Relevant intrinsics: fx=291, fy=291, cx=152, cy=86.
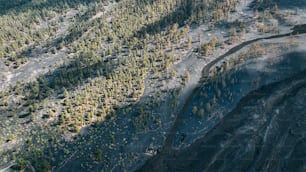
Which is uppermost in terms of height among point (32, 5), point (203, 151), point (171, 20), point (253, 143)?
point (32, 5)

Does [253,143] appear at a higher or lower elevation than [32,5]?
lower

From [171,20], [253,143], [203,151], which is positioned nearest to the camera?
[203,151]

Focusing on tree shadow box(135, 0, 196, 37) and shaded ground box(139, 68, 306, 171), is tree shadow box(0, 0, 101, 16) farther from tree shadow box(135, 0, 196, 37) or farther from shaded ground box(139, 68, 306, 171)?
shaded ground box(139, 68, 306, 171)

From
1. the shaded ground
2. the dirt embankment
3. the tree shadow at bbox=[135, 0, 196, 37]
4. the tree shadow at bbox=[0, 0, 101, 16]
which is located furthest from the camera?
the tree shadow at bbox=[0, 0, 101, 16]

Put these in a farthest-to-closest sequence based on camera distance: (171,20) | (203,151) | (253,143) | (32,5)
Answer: (32,5), (171,20), (253,143), (203,151)

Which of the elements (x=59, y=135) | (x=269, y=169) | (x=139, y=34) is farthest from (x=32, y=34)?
(x=269, y=169)

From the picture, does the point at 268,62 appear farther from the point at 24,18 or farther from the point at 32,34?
the point at 24,18

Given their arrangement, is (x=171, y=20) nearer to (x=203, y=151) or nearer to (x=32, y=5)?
(x=203, y=151)

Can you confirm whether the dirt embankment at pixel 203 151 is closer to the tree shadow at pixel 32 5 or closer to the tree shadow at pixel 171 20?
the tree shadow at pixel 171 20

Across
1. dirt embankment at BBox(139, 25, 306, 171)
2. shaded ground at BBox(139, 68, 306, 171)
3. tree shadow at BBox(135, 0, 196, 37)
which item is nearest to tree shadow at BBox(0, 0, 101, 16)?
tree shadow at BBox(135, 0, 196, 37)

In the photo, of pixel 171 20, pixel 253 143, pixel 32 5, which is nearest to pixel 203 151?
pixel 253 143

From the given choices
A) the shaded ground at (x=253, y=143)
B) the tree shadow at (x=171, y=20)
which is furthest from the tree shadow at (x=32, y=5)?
the shaded ground at (x=253, y=143)

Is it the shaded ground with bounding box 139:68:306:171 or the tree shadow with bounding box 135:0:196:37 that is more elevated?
the tree shadow with bounding box 135:0:196:37
